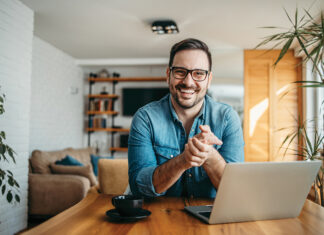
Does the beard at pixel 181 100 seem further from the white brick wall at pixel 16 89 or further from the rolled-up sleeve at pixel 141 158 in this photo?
the white brick wall at pixel 16 89

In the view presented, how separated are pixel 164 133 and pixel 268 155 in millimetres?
4060

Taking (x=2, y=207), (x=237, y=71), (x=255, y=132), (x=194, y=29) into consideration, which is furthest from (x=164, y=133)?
(x=237, y=71)

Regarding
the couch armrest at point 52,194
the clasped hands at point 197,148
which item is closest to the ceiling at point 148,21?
the couch armrest at point 52,194

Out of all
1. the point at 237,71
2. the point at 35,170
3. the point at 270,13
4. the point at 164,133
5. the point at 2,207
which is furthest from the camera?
the point at 237,71

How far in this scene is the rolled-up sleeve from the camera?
1.15m

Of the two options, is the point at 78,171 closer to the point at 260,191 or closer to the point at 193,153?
the point at 193,153

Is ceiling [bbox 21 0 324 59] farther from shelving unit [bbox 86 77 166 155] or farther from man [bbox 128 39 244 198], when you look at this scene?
man [bbox 128 39 244 198]

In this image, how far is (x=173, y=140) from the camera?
53.6 inches

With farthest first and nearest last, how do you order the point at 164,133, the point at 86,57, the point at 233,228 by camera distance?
the point at 86,57 < the point at 164,133 < the point at 233,228

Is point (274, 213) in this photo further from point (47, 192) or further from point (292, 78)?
point (292, 78)

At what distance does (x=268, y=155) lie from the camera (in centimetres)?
496

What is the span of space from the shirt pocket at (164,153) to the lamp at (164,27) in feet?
9.39

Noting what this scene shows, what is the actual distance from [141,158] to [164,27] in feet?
9.92

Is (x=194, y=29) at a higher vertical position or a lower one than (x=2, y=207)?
higher
